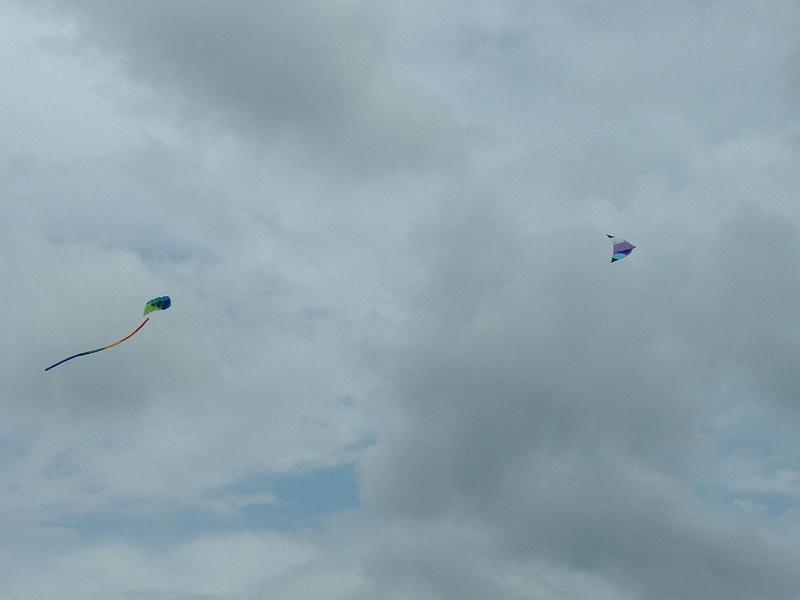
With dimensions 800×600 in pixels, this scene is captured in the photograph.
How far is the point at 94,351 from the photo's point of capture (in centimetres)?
19762
